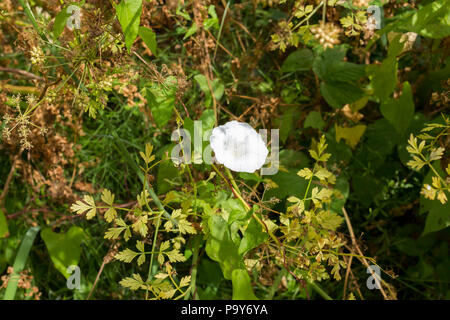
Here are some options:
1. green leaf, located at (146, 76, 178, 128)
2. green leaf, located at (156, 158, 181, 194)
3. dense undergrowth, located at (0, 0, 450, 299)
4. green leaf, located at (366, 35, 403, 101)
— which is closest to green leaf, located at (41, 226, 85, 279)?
dense undergrowth, located at (0, 0, 450, 299)

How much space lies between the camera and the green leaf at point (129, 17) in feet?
2.44

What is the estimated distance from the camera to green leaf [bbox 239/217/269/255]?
2.77 feet

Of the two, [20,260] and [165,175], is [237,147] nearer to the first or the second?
[165,175]

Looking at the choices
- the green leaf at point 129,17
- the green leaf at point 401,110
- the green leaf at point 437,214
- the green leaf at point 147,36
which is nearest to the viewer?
the green leaf at point 129,17

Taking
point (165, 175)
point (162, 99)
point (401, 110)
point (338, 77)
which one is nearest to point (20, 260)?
point (165, 175)

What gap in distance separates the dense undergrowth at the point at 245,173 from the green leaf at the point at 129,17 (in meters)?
0.16

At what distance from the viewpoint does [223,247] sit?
0.87 meters

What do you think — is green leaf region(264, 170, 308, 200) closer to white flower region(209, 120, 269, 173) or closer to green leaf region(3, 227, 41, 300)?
white flower region(209, 120, 269, 173)

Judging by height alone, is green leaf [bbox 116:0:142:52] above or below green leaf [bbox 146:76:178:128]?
above

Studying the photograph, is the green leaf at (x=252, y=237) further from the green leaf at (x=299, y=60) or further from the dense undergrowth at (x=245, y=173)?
the green leaf at (x=299, y=60)

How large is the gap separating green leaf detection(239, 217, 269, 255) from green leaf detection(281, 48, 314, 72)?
0.55 meters

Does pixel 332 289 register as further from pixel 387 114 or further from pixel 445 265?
pixel 387 114

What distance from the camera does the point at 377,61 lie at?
1.31 m

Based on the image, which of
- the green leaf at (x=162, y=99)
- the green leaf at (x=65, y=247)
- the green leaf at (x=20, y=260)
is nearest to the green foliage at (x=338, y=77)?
the green leaf at (x=162, y=99)
